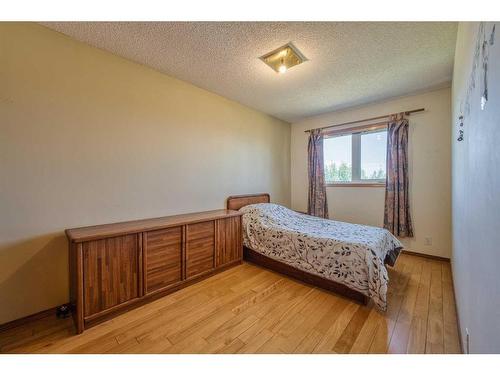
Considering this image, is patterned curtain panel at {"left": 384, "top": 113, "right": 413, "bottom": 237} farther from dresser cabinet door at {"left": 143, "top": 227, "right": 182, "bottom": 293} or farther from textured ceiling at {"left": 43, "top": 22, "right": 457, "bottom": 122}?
dresser cabinet door at {"left": 143, "top": 227, "right": 182, "bottom": 293}

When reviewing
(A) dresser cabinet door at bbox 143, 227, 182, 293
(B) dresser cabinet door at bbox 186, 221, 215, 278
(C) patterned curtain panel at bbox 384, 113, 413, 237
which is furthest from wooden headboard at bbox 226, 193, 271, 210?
(C) patterned curtain panel at bbox 384, 113, 413, 237

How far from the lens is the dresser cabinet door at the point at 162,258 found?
71.9 inches

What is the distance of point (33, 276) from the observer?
159 cm

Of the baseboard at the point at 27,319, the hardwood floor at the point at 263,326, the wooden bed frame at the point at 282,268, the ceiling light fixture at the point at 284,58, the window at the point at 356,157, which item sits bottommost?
the hardwood floor at the point at 263,326

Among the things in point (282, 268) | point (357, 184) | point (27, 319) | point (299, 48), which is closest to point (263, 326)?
point (282, 268)

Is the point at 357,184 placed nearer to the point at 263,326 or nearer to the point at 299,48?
the point at 299,48

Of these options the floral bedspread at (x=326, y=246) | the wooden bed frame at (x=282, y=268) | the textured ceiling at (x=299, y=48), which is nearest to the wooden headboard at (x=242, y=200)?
the wooden bed frame at (x=282, y=268)

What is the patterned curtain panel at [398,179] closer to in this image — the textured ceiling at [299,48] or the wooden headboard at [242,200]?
the textured ceiling at [299,48]

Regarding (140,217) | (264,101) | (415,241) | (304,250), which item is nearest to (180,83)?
(264,101)

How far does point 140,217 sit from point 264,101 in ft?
7.92

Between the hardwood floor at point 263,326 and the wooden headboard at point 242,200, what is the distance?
1227 mm

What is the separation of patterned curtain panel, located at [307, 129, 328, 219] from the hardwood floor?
1760 millimetres
